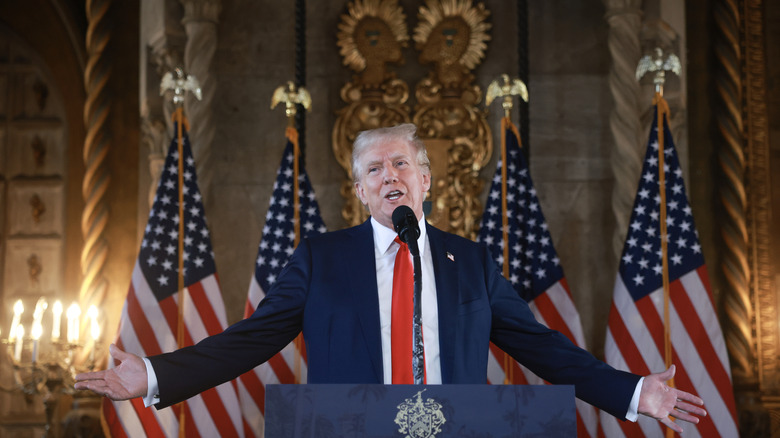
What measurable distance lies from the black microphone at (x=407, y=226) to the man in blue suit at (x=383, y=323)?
26cm

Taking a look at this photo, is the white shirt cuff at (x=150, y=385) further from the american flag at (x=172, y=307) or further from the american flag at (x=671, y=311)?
the american flag at (x=671, y=311)

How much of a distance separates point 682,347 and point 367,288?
8.93 ft

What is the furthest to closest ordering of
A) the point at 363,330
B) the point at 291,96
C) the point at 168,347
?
the point at 291,96 → the point at 168,347 → the point at 363,330

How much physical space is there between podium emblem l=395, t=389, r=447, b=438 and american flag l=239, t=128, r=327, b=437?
3145mm

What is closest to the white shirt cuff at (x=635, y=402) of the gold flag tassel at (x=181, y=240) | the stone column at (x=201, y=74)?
the gold flag tassel at (x=181, y=240)

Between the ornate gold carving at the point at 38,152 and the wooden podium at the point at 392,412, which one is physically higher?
the ornate gold carving at the point at 38,152

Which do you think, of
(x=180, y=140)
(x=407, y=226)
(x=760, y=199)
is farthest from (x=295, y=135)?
(x=407, y=226)

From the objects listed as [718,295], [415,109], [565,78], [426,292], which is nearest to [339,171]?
[415,109]

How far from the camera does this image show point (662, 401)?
7.27 feet

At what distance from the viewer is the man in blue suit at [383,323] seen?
7.42 feet

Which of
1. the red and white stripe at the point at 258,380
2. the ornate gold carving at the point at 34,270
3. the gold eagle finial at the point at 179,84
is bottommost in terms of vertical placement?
the red and white stripe at the point at 258,380

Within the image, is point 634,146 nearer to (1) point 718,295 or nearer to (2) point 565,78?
(2) point 565,78

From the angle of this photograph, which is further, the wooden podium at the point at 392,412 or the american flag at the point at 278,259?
the american flag at the point at 278,259

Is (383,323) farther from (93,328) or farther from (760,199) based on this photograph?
(760,199)
